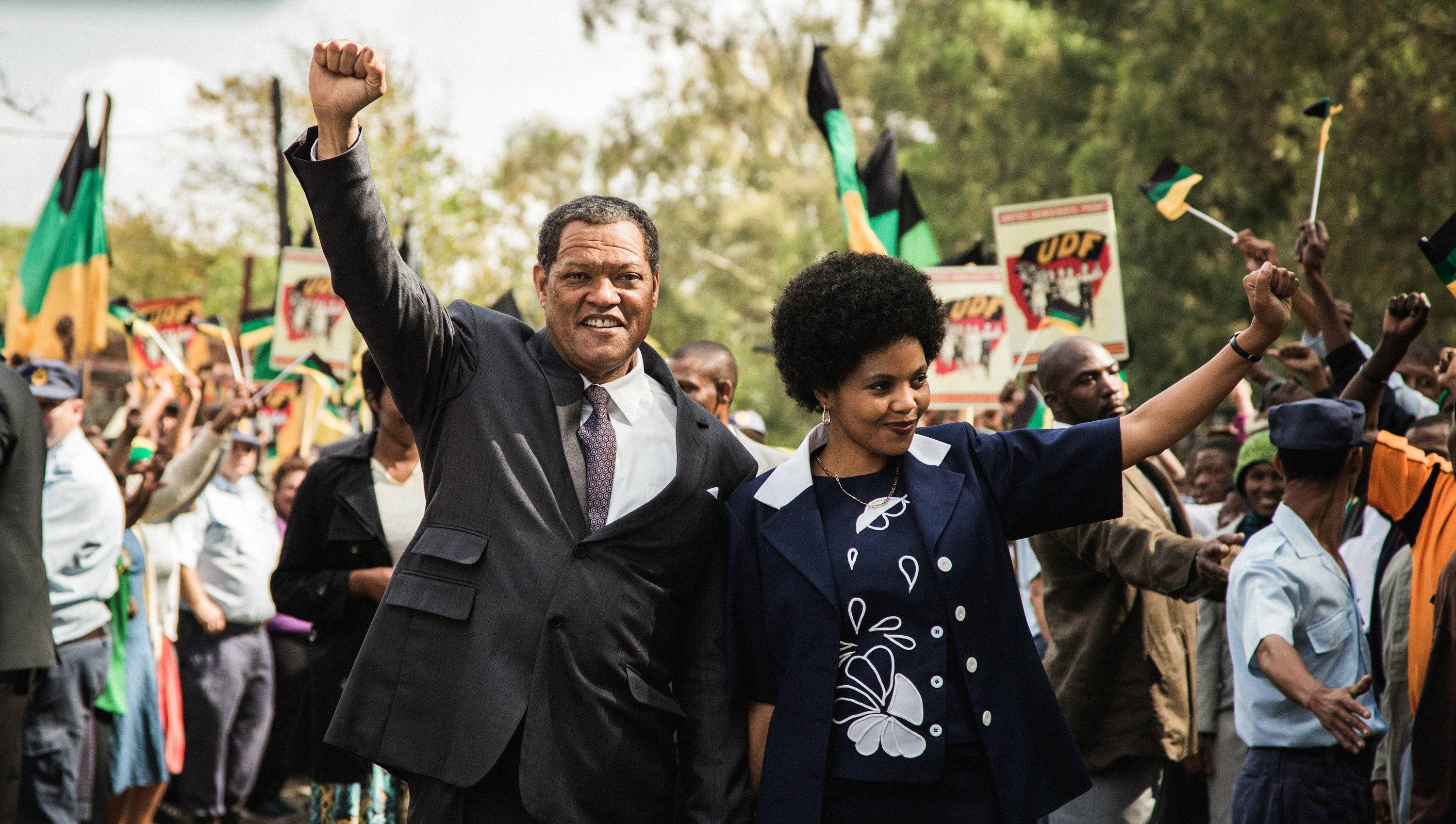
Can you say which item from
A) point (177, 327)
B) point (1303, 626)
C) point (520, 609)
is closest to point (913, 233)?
point (1303, 626)

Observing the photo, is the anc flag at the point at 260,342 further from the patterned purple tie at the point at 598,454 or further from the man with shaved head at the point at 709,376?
the patterned purple tie at the point at 598,454

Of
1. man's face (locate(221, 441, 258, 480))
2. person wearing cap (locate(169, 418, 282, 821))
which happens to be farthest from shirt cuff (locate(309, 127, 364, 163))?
man's face (locate(221, 441, 258, 480))

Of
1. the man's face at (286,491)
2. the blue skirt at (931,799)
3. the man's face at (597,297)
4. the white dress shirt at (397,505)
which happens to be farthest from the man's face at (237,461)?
the blue skirt at (931,799)

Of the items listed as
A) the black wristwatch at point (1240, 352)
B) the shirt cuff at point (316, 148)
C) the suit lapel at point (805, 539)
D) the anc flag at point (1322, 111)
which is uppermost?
the anc flag at point (1322, 111)

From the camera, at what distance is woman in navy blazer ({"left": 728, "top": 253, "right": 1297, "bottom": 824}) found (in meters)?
2.96

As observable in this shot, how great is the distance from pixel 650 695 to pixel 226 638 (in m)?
6.65

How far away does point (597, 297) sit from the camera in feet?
11.0

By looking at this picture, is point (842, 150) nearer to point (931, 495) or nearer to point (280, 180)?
point (931, 495)

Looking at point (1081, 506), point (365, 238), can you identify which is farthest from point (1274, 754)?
point (365, 238)

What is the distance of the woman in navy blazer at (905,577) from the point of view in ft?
9.72

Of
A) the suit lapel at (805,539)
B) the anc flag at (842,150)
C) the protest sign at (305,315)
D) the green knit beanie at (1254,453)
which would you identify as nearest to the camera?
the suit lapel at (805,539)

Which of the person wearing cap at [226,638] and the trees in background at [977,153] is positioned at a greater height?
the trees in background at [977,153]

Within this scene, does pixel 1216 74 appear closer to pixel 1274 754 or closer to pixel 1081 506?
pixel 1274 754

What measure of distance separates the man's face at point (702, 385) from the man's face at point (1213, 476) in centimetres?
310
